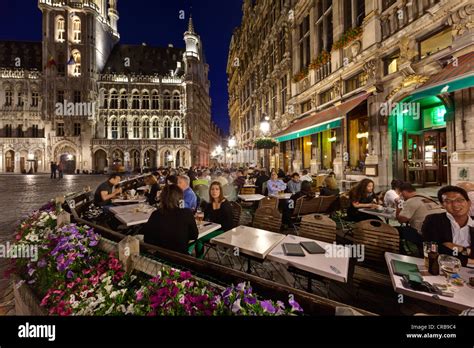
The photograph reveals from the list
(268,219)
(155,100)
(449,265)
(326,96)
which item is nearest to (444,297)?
(449,265)

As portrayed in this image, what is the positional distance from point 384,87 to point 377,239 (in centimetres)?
806

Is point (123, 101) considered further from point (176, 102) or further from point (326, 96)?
point (326, 96)

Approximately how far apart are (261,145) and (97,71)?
43.0 meters

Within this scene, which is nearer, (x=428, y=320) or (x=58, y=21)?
(x=428, y=320)

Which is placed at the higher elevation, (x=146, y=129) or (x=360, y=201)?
(x=146, y=129)

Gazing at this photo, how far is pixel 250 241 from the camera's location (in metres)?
3.02

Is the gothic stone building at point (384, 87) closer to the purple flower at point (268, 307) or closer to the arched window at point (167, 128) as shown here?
the purple flower at point (268, 307)

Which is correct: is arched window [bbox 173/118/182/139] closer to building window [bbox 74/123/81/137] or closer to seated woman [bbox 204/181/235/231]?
building window [bbox 74/123/81/137]

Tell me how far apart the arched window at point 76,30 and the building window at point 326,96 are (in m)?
48.0

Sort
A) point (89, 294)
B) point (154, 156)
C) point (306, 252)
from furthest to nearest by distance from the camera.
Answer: point (154, 156)
point (306, 252)
point (89, 294)

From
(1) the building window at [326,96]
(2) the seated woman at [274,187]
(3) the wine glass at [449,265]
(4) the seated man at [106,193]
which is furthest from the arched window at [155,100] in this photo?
(3) the wine glass at [449,265]

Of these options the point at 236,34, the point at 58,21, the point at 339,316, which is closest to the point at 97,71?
the point at 58,21

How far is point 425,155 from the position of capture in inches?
372

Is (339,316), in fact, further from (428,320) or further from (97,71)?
(97,71)
